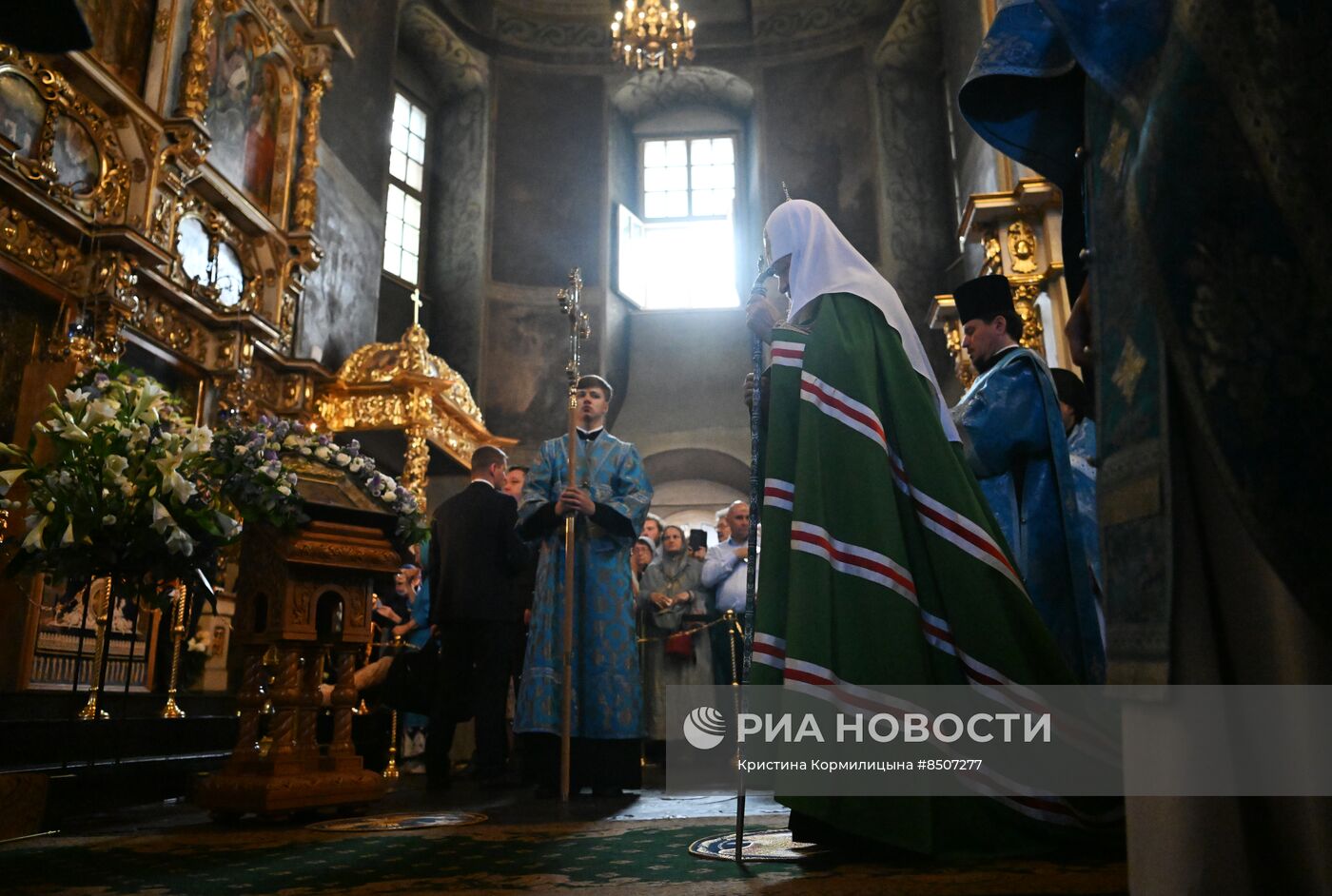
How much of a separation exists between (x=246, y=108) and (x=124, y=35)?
204cm

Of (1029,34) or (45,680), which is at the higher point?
(1029,34)

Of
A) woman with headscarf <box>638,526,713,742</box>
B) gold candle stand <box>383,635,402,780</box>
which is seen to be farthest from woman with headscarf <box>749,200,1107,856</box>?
woman with headscarf <box>638,526,713,742</box>

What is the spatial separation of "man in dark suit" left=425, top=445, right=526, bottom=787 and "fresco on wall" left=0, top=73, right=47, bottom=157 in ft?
12.0

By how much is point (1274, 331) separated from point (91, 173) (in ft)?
25.1

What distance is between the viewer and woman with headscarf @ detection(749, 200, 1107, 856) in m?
2.26

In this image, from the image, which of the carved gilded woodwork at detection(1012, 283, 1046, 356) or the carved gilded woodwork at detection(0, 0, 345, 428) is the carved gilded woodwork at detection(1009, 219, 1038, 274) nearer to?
the carved gilded woodwork at detection(1012, 283, 1046, 356)

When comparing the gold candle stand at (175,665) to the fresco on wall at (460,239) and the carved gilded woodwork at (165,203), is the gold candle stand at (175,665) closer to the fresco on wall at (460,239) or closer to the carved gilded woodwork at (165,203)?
the carved gilded woodwork at (165,203)

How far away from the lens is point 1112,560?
4.80ft

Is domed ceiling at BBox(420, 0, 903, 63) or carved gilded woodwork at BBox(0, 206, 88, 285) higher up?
domed ceiling at BBox(420, 0, 903, 63)

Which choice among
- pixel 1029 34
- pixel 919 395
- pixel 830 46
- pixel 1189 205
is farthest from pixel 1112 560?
pixel 830 46

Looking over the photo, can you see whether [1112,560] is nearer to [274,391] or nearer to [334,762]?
[334,762]

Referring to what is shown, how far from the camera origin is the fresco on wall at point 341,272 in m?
10.7

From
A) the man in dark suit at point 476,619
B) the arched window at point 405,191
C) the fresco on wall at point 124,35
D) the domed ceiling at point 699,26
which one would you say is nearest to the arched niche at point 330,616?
the man in dark suit at point 476,619

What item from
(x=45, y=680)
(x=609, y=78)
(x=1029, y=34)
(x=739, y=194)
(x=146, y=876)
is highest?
(x=609, y=78)
